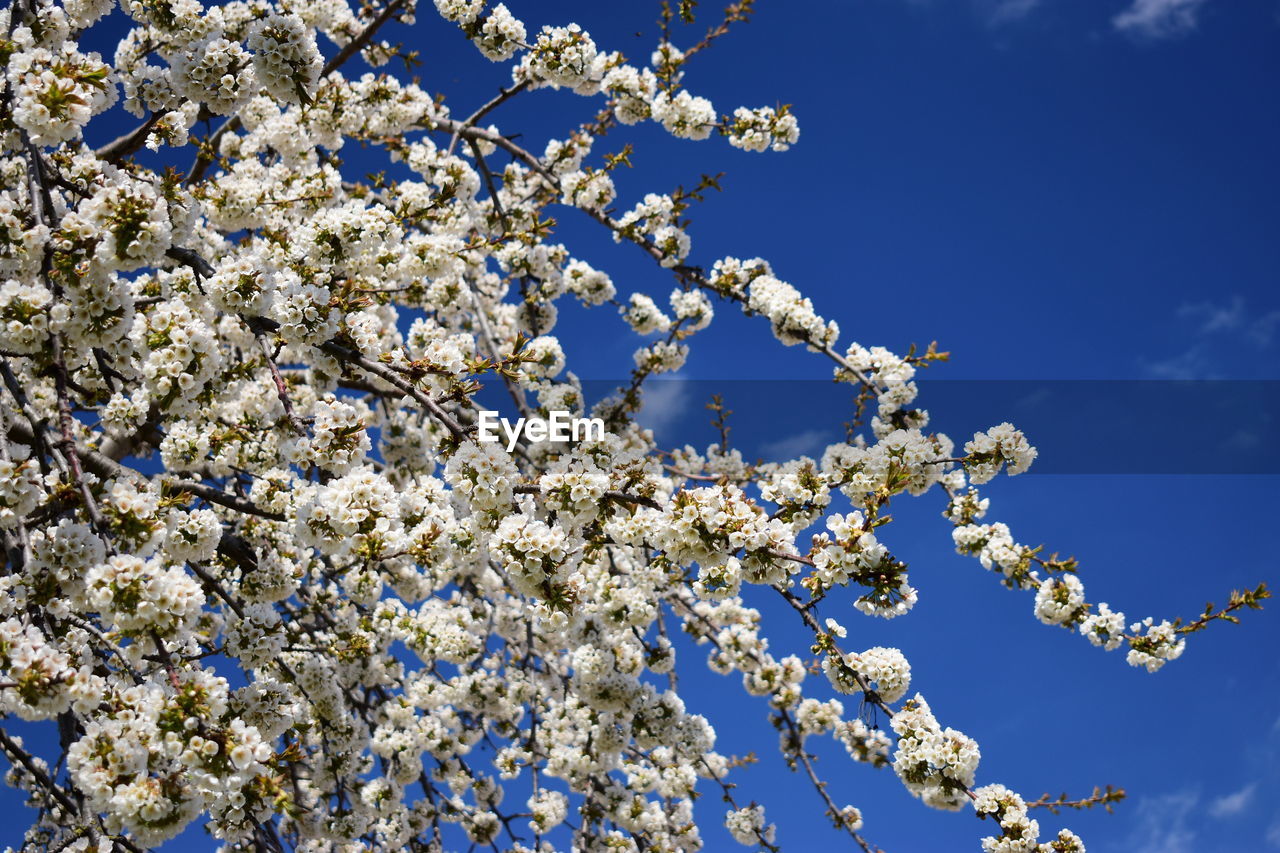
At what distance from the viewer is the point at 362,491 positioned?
13.5 ft

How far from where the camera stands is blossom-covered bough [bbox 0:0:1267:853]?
3795mm

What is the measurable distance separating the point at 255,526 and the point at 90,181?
8.48ft

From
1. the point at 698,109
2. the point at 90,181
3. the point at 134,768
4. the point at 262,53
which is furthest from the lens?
the point at 698,109

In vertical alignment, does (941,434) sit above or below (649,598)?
above

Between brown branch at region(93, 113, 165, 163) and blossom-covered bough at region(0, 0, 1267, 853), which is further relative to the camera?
brown branch at region(93, 113, 165, 163)

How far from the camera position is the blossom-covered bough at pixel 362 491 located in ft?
12.5

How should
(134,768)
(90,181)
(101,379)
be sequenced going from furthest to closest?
(101,379) < (90,181) < (134,768)

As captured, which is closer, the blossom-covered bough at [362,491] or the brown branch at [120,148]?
the blossom-covered bough at [362,491]

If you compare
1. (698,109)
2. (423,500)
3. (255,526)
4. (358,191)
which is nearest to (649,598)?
(423,500)

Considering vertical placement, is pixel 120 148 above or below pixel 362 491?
above

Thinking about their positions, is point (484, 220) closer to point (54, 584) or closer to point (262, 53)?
point (262, 53)

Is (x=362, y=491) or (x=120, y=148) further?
(x=120, y=148)

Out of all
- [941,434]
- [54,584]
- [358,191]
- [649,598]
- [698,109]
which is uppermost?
[698,109]

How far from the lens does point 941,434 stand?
584 cm
